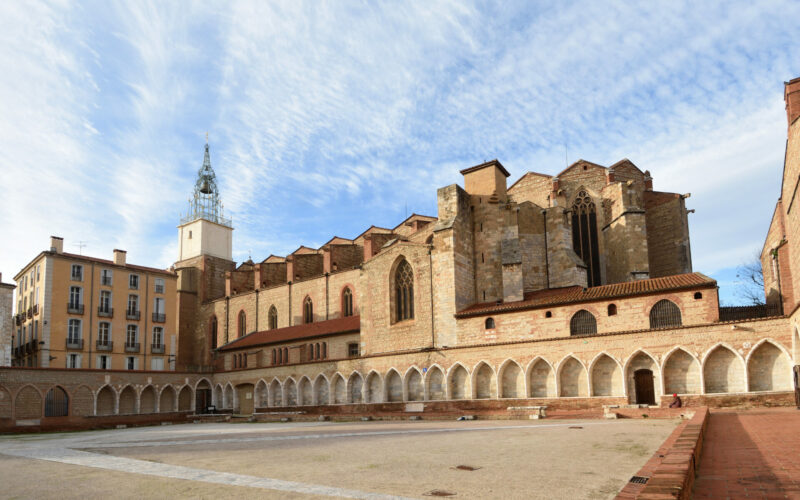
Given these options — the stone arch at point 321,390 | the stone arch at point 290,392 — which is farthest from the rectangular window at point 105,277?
the stone arch at point 321,390

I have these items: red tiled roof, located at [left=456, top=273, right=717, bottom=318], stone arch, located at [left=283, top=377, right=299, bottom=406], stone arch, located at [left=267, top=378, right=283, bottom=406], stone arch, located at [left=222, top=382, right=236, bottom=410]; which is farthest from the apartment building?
red tiled roof, located at [left=456, top=273, right=717, bottom=318]

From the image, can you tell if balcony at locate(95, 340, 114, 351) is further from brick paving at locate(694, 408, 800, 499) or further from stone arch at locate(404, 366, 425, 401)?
brick paving at locate(694, 408, 800, 499)

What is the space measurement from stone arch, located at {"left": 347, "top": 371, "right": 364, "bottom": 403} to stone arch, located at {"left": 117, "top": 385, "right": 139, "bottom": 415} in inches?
628

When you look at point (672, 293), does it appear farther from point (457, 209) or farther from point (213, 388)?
point (213, 388)

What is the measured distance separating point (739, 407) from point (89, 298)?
4348cm

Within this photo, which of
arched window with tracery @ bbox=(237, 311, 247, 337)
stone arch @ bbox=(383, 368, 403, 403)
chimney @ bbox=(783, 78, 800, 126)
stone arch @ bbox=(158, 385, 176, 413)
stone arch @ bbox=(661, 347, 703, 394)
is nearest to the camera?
chimney @ bbox=(783, 78, 800, 126)

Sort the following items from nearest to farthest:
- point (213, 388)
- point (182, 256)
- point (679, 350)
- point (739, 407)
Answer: point (739, 407) → point (679, 350) → point (213, 388) → point (182, 256)

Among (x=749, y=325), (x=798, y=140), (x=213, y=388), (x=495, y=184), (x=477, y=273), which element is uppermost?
(x=495, y=184)

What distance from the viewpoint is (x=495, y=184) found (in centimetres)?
3484

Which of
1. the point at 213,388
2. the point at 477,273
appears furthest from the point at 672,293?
the point at 213,388

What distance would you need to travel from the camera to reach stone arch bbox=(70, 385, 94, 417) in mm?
36125

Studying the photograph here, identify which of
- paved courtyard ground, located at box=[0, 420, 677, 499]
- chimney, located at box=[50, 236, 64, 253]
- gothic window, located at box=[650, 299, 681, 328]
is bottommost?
paved courtyard ground, located at box=[0, 420, 677, 499]

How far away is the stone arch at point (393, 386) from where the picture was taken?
1277 inches

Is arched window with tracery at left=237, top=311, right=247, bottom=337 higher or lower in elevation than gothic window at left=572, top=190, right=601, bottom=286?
lower
